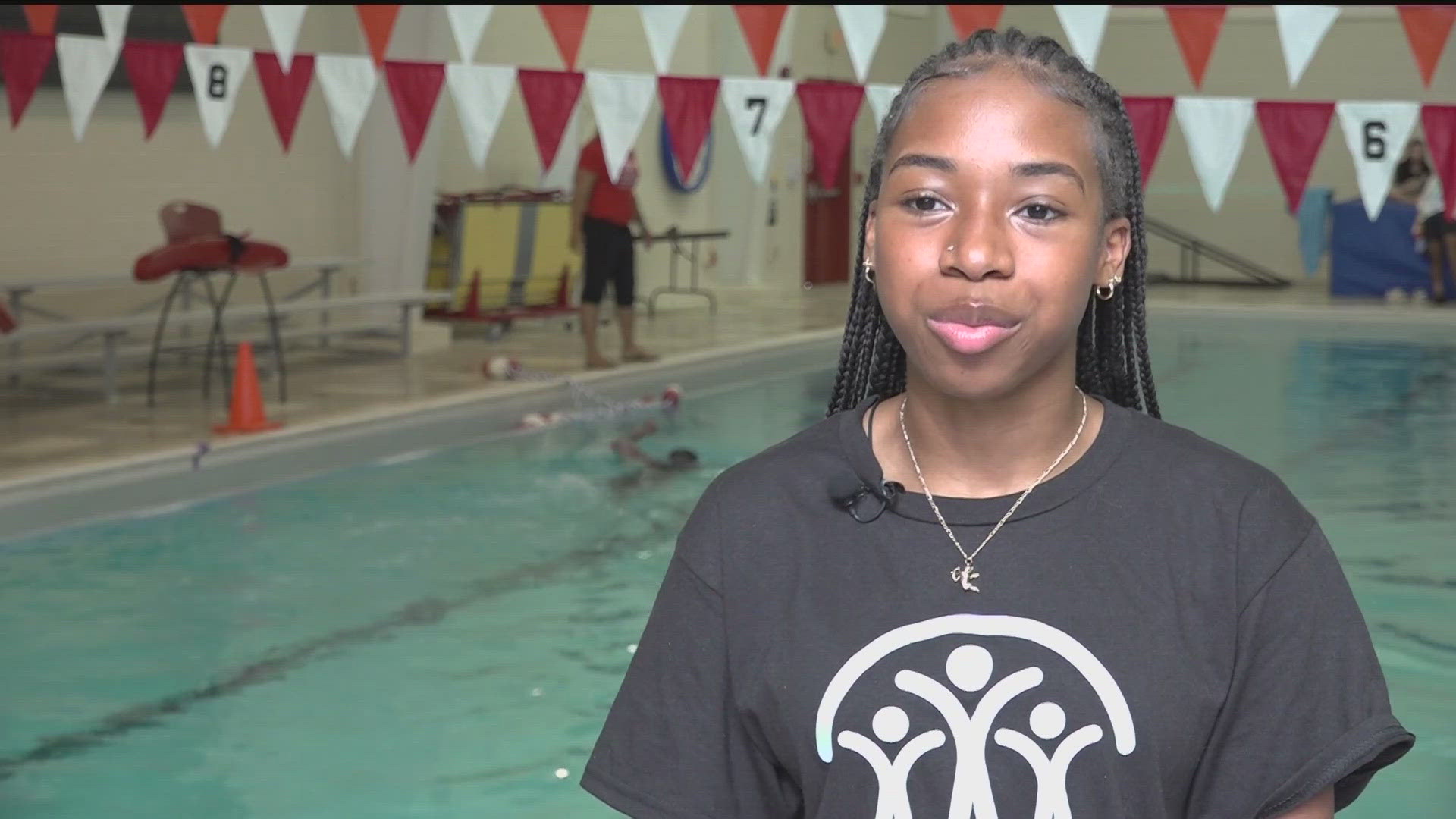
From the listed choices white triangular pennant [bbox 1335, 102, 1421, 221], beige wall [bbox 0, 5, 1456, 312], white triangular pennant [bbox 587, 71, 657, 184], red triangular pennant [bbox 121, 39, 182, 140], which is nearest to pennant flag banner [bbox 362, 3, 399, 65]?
red triangular pennant [bbox 121, 39, 182, 140]

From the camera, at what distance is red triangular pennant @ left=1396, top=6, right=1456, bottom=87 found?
7332 millimetres

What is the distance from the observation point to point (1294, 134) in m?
8.03

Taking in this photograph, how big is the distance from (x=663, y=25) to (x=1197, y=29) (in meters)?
2.27

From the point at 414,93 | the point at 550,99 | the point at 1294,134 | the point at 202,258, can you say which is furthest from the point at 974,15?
the point at 202,258

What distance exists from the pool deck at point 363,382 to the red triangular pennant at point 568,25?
2.04 meters

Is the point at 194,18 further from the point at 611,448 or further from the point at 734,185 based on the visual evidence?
the point at 734,185

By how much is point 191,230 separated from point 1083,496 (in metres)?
8.62

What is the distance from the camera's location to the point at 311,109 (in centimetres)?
1241

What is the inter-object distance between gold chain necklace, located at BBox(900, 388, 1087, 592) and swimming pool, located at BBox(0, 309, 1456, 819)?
2942mm

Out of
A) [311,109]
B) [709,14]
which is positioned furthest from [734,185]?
[311,109]

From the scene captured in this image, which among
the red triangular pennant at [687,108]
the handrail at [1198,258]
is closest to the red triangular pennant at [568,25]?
the red triangular pennant at [687,108]

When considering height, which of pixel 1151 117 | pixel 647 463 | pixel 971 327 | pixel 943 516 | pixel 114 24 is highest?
pixel 114 24

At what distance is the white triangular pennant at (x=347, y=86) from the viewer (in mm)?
8156

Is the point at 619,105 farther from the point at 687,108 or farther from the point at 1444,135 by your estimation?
the point at 1444,135
